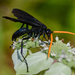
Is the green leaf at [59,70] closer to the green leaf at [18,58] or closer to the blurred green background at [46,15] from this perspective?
the green leaf at [18,58]

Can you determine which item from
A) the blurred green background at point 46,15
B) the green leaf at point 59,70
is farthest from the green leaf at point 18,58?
the blurred green background at point 46,15

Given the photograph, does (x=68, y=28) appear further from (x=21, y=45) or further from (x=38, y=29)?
(x=21, y=45)

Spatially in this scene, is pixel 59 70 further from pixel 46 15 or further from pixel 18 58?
pixel 46 15

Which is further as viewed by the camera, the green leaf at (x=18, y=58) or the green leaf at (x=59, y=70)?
the green leaf at (x=18, y=58)

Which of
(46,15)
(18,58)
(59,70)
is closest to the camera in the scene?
(59,70)

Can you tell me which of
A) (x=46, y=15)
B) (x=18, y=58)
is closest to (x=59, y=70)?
(x=18, y=58)

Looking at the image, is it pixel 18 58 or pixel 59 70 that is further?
pixel 18 58

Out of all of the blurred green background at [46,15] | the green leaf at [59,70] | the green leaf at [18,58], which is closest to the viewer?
the green leaf at [59,70]

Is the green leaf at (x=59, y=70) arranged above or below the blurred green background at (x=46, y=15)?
below

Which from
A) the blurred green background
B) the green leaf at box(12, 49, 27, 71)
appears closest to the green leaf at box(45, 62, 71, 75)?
the green leaf at box(12, 49, 27, 71)
